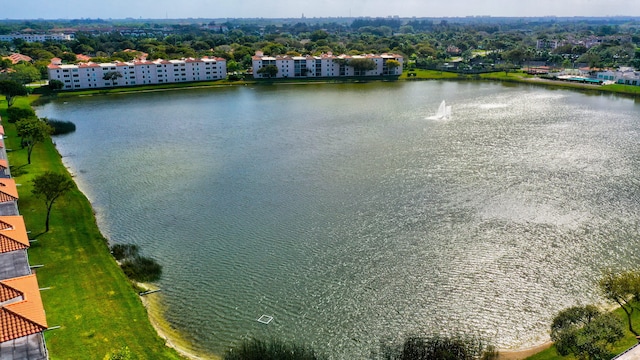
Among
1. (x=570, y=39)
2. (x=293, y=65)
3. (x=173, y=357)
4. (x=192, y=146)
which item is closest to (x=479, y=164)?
(x=192, y=146)

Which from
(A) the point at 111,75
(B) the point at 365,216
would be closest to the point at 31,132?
(B) the point at 365,216

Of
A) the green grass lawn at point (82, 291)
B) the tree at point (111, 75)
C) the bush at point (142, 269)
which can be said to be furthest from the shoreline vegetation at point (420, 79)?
the bush at point (142, 269)

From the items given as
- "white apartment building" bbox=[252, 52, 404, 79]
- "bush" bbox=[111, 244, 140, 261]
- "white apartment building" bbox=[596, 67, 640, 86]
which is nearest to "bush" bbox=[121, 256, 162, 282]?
"bush" bbox=[111, 244, 140, 261]

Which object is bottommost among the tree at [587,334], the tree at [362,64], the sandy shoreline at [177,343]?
the sandy shoreline at [177,343]

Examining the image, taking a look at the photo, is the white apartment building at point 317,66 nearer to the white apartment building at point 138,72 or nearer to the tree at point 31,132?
the white apartment building at point 138,72

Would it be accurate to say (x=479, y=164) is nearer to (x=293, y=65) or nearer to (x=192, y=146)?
(x=192, y=146)

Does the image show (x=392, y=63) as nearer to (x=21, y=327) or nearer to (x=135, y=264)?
(x=135, y=264)
